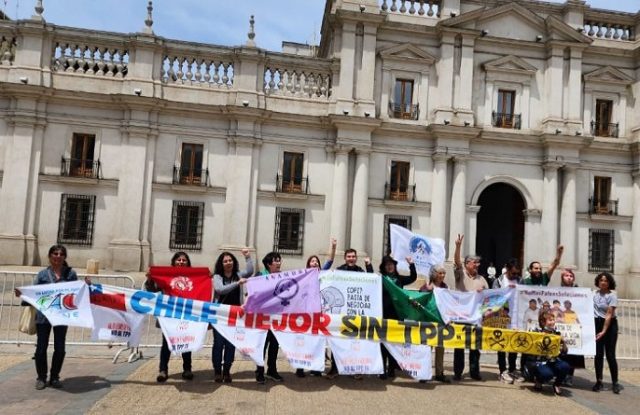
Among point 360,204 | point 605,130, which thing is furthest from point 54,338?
point 605,130

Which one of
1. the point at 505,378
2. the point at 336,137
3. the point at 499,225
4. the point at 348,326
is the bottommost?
the point at 505,378

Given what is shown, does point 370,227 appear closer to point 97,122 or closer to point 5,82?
point 97,122

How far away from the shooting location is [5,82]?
19859 mm

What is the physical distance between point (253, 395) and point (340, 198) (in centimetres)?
1551

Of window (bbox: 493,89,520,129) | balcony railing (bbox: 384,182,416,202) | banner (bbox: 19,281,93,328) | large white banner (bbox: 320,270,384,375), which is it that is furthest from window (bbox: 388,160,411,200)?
banner (bbox: 19,281,93,328)

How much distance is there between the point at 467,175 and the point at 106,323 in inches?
740

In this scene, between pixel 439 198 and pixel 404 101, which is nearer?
pixel 439 198

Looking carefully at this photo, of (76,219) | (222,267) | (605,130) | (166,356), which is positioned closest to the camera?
(166,356)

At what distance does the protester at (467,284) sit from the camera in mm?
8352

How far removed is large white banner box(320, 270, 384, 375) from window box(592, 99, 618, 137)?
68.8 ft

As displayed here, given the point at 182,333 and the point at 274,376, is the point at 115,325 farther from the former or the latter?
the point at 274,376

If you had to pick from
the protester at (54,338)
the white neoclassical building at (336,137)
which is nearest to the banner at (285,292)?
the protester at (54,338)

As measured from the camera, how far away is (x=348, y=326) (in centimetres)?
793

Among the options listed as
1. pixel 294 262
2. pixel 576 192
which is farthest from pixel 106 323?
pixel 576 192
